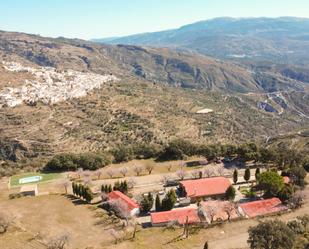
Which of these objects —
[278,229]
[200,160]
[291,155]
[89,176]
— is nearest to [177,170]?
[200,160]

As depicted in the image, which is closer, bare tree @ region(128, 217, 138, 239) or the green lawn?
bare tree @ region(128, 217, 138, 239)

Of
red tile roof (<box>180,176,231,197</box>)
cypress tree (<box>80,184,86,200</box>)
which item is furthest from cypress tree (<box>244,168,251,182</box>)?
cypress tree (<box>80,184,86,200</box>)

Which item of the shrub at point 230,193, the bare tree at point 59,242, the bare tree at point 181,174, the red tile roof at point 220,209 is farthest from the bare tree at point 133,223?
the bare tree at point 181,174

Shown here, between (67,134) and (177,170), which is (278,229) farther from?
(67,134)

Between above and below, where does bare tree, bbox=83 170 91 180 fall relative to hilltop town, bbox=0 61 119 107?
below

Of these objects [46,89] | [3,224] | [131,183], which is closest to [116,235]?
[3,224]

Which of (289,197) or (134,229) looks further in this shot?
(289,197)

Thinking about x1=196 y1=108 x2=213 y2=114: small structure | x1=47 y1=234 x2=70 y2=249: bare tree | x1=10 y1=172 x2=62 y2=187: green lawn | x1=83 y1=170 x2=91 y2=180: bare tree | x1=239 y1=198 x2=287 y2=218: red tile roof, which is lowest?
x1=196 y1=108 x2=213 y2=114: small structure

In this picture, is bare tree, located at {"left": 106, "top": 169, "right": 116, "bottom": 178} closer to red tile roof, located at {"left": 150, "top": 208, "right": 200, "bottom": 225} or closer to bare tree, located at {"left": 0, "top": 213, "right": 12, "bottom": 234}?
red tile roof, located at {"left": 150, "top": 208, "right": 200, "bottom": 225}

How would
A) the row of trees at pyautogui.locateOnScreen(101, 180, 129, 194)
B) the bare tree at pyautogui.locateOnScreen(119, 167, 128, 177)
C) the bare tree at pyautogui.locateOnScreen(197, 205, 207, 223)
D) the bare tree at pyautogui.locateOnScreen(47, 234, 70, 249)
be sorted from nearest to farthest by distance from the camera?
the bare tree at pyautogui.locateOnScreen(47, 234, 70, 249) → the bare tree at pyautogui.locateOnScreen(197, 205, 207, 223) → the row of trees at pyautogui.locateOnScreen(101, 180, 129, 194) → the bare tree at pyautogui.locateOnScreen(119, 167, 128, 177)
